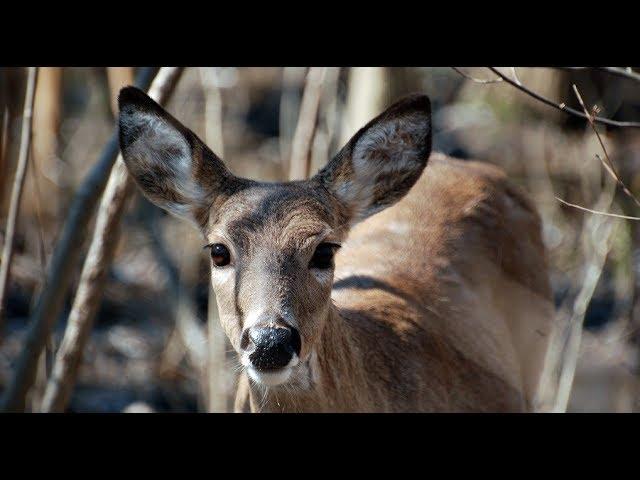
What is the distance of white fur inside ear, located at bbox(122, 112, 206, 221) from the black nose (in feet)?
3.77

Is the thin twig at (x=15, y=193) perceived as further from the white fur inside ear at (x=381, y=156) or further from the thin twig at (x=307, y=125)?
the thin twig at (x=307, y=125)

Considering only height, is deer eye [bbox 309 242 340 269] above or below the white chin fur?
above

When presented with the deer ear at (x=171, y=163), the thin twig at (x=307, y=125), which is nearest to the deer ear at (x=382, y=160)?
the deer ear at (x=171, y=163)

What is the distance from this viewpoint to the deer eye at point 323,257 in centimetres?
452

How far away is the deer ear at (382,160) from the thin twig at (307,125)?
1931 millimetres

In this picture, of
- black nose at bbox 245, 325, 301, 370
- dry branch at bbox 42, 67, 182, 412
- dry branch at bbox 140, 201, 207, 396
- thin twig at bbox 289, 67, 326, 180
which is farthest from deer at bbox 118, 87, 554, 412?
dry branch at bbox 140, 201, 207, 396

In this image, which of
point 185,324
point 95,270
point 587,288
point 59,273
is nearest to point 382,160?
point 95,270

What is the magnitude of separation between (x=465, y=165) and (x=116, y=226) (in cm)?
261

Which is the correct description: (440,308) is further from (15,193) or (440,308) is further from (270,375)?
(15,193)

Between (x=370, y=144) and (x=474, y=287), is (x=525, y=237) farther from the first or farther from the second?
(x=370, y=144)

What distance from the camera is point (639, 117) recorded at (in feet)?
40.0

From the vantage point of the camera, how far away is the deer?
14.5ft

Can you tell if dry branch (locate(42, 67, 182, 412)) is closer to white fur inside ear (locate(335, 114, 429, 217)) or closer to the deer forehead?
the deer forehead
